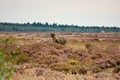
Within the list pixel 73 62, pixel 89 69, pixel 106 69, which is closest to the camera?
pixel 89 69

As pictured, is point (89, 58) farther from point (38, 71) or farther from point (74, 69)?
point (38, 71)

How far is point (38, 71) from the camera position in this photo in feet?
54.7

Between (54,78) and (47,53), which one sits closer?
(54,78)

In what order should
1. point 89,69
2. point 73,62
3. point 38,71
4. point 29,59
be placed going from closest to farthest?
1. point 38,71
2. point 89,69
3. point 73,62
4. point 29,59

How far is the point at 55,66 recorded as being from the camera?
21672 millimetres

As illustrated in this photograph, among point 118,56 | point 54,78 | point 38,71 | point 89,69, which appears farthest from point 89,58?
point 54,78

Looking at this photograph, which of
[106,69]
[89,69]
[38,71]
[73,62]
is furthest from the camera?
[73,62]

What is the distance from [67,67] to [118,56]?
7.45 meters

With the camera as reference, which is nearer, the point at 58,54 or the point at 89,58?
the point at 89,58

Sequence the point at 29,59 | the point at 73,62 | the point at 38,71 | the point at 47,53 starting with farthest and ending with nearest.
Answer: the point at 47,53 < the point at 29,59 < the point at 73,62 < the point at 38,71

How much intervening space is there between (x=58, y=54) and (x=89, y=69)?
338 inches

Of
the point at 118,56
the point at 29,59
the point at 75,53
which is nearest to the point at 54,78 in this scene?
the point at 29,59

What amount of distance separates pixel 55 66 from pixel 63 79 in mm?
7599

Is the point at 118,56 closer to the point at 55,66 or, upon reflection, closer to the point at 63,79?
the point at 55,66
